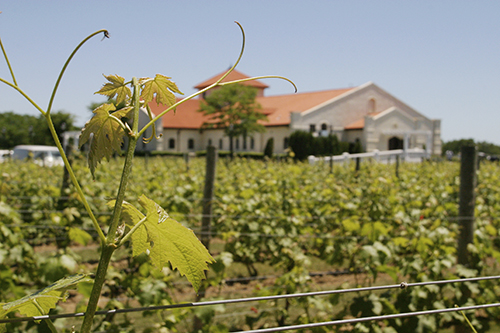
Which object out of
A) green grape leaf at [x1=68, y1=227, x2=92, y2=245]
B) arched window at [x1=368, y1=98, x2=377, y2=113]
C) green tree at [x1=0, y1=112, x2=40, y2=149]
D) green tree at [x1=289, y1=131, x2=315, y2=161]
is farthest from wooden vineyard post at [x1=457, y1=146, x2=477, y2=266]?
green tree at [x1=0, y1=112, x2=40, y2=149]

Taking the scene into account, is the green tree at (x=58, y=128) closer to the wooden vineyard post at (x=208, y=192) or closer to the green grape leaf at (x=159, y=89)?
the wooden vineyard post at (x=208, y=192)

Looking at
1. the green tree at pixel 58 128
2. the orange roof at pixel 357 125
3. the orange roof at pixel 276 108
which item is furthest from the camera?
the green tree at pixel 58 128

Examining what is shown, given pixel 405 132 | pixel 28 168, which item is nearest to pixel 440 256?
pixel 28 168

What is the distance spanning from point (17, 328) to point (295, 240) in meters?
2.99

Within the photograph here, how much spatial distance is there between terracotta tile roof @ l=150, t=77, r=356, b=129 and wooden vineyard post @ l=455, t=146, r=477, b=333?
42039 millimetres

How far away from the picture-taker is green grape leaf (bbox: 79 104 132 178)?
2.56ft

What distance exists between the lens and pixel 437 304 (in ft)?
10.8

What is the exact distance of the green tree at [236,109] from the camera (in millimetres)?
46438

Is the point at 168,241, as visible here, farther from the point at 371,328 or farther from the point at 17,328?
the point at 371,328

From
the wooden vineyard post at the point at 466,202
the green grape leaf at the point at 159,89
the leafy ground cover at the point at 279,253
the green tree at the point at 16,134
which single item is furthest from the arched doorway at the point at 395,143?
the green tree at the point at 16,134

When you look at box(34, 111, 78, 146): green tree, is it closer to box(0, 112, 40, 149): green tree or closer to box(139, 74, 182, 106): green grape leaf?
box(0, 112, 40, 149): green tree

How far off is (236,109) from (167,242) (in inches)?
1819

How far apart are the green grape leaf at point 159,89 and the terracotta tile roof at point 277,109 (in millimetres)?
45406

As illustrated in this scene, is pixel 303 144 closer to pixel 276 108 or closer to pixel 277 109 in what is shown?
pixel 277 109
